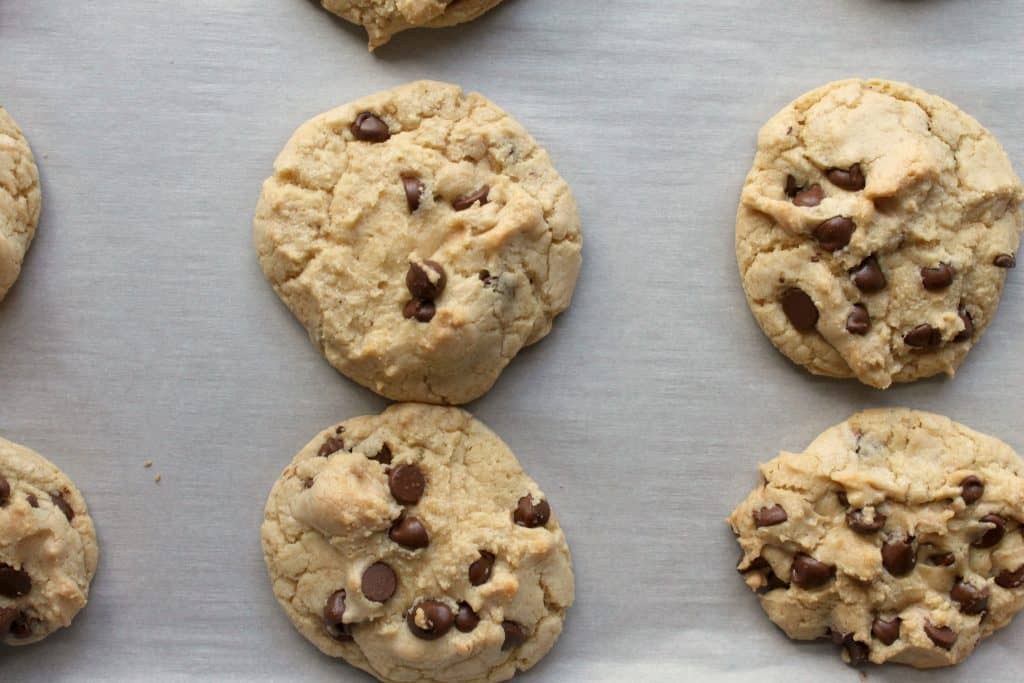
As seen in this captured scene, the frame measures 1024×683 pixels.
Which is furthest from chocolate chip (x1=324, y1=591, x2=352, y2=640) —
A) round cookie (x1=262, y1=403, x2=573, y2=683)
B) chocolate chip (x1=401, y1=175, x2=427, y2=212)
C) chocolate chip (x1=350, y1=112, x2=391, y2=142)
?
chocolate chip (x1=350, y1=112, x2=391, y2=142)

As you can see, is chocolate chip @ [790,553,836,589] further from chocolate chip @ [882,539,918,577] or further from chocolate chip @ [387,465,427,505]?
chocolate chip @ [387,465,427,505]

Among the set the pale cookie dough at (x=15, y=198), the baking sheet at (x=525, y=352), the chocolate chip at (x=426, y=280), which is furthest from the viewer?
the baking sheet at (x=525, y=352)

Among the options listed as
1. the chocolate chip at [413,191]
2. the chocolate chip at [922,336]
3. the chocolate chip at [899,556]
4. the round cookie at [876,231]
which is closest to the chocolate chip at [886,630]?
the chocolate chip at [899,556]

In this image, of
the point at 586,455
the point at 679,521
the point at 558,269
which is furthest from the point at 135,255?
the point at 679,521

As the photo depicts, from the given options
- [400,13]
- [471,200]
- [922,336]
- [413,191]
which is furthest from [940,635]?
[400,13]

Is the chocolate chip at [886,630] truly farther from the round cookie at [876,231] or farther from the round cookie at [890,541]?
the round cookie at [876,231]
